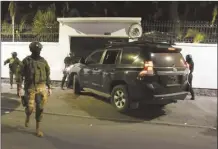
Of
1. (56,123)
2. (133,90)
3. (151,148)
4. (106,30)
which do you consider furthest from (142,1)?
(151,148)

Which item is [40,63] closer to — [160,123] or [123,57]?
[123,57]

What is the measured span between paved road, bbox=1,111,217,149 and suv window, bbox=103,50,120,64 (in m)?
1.64

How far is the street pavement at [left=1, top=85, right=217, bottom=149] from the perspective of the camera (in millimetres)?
4930

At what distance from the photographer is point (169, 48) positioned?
22.9ft

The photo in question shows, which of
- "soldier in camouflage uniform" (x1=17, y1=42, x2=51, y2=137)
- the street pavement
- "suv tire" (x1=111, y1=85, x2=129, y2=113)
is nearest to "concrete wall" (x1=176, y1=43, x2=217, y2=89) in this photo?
the street pavement

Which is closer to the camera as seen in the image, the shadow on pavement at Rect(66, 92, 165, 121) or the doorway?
the shadow on pavement at Rect(66, 92, 165, 121)

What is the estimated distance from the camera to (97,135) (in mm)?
5441

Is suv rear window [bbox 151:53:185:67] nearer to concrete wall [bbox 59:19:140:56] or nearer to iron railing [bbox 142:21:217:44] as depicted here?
iron railing [bbox 142:21:217:44]

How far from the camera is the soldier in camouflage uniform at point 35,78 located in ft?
16.1

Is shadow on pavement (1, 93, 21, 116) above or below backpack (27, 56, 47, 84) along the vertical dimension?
below

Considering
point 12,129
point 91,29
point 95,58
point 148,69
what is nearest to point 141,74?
point 148,69

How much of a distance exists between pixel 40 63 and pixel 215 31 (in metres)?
7.09

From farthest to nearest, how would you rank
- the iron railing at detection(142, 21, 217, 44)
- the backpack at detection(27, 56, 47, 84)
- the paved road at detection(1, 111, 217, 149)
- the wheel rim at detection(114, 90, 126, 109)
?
1. the iron railing at detection(142, 21, 217, 44)
2. the wheel rim at detection(114, 90, 126, 109)
3. the backpack at detection(27, 56, 47, 84)
4. the paved road at detection(1, 111, 217, 149)

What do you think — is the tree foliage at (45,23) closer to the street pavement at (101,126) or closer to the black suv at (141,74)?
the street pavement at (101,126)
